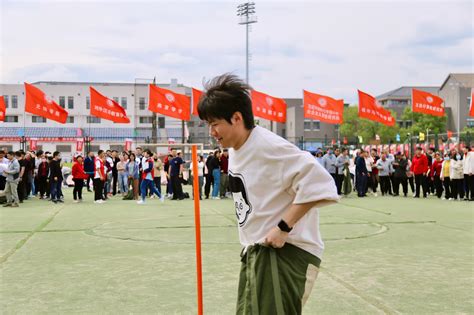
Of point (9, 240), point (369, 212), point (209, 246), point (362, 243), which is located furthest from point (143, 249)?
point (369, 212)

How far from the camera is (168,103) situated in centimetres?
2780

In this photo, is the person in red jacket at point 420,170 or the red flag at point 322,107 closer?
the person in red jacket at point 420,170

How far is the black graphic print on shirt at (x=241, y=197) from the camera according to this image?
9.48 ft

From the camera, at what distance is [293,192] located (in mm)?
2775

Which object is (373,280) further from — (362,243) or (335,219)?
(335,219)

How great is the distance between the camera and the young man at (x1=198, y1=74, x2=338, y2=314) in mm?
2699

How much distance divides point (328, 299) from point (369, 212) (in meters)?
9.65

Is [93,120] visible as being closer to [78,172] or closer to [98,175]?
[78,172]

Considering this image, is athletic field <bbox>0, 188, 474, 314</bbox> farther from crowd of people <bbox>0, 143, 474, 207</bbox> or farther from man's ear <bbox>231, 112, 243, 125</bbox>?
crowd of people <bbox>0, 143, 474, 207</bbox>

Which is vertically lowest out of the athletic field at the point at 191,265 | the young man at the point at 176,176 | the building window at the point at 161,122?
the athletic field at the point at 191,265

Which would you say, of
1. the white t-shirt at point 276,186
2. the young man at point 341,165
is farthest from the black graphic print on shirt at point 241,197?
the young man at point 341,165

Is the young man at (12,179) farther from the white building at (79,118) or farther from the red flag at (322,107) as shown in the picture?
the white building at (79,118)

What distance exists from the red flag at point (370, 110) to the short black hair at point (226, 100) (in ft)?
81.6

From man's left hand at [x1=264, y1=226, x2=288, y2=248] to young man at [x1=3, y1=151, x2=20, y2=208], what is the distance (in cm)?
1584
